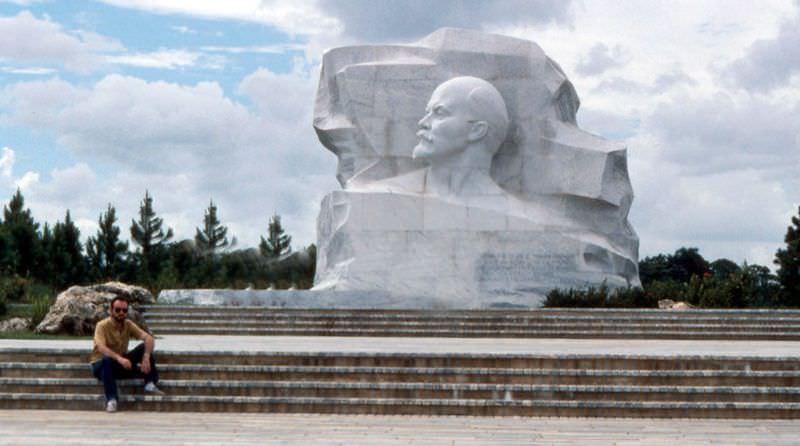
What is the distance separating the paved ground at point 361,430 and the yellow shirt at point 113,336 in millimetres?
604

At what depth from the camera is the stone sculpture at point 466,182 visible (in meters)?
22.6

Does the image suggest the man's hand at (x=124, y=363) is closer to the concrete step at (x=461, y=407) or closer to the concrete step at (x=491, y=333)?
the concrete step at (x=461, y=407)

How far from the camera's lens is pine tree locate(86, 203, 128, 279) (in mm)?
41562

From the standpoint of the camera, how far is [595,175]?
2309cm

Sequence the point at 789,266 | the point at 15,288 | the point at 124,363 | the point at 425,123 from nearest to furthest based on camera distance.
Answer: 1. the point at 124,363
2. the point at 425,123
3. the point at 15,288
4. the point at 789,266

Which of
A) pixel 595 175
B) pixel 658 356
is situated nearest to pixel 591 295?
pixel 595 175

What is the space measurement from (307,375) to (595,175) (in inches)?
545

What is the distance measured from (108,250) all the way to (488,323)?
2625 cm

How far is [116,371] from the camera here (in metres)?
9.85

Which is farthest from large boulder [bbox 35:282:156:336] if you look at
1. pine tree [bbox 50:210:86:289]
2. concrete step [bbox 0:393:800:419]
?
pine tree [bbox 50:210:86:289]

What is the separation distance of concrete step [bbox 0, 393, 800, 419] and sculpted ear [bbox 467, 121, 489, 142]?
1320 centimetres

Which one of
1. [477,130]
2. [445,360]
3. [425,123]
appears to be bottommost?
[445,360]

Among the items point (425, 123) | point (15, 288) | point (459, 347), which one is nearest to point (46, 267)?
point (15, 288)

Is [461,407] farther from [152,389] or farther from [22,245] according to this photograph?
[22,245]
